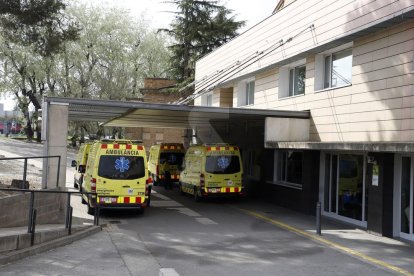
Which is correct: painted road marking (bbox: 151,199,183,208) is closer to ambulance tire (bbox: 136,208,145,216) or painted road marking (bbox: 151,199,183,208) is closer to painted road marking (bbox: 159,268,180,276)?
ambulance tire (bbox: 136,208,145,216)

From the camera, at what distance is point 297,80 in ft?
58.1

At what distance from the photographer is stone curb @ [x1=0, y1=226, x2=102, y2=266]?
8.23 metres

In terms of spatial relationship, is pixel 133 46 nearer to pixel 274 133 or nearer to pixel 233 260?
pixel 274 133

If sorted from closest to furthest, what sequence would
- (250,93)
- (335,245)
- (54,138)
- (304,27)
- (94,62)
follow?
(335,245)
(54,138)
(304,27)
(250,93)
(94,62)

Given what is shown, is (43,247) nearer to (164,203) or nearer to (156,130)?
(164,203)

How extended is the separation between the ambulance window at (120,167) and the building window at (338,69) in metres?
6.71

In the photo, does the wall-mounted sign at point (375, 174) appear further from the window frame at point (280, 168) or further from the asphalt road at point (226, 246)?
the window frame at point (280, 168)

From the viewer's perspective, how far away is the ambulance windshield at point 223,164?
18094 mm

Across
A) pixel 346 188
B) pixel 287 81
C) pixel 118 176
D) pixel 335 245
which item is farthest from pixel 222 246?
pixel 287 81

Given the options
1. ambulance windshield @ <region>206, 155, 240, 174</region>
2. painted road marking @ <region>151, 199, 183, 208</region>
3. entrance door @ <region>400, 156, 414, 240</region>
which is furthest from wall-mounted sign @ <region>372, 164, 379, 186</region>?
painted road marking @ <region>151, 199, 183, 208</region>

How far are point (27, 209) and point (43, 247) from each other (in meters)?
2.07

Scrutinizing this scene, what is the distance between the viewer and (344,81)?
47.9 feet

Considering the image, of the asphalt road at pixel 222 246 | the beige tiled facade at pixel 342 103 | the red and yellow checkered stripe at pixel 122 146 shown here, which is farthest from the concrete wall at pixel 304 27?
the red and yellow checkered stripe at pixel 122 146

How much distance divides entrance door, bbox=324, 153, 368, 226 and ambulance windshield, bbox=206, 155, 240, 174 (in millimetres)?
3883
